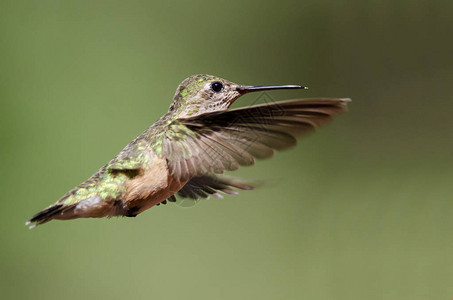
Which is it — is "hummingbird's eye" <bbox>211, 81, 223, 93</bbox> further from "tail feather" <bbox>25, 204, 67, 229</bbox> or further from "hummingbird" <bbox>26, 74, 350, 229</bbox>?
"tail feather" <bbox>25, 204, 67, 229</bbox>

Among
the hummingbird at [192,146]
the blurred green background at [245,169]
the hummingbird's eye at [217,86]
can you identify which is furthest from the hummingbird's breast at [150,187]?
the blurred green background at [245,169]

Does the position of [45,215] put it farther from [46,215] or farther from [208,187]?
[208,187]

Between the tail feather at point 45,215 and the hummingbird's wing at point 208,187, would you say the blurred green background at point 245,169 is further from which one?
the tail feather at point 45,215

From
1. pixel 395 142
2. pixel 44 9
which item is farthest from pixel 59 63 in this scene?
pixel 395 142

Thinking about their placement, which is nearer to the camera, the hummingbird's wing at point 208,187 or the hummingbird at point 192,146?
the hummingbird at point 192,146

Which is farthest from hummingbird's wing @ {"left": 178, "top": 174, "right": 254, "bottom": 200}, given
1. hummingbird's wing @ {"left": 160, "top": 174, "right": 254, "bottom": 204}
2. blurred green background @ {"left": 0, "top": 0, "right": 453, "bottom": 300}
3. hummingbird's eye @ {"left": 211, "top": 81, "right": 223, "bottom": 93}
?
blurred green background @ {"left": 0, "top": 0, "right": 453, "bottom": 300}

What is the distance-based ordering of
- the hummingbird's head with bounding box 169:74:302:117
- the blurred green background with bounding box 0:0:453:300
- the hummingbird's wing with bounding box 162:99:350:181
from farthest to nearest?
the blurred green background with bounding box 0:0:453:300 → the hummingbird's head with bounding box 169:74:302:117 → the hummingbird's wing with bounding box 162:99:350:181

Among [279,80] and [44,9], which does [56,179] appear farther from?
[279,80]
